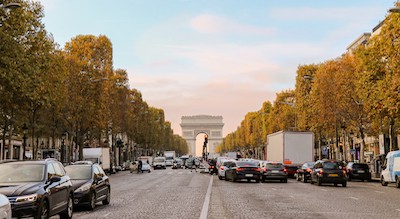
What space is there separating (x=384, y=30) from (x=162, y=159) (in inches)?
2526

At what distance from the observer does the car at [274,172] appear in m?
40.1

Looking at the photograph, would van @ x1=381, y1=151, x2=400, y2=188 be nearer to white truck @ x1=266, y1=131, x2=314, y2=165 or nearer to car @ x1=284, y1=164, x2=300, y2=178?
white truck @ x1=266, y1=131, x2=314, y2=165

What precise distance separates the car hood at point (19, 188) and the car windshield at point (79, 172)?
5375mm

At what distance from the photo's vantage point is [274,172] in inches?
1585

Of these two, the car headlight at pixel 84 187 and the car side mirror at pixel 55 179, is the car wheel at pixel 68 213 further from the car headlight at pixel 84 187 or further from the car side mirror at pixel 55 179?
the car headlight at pixel 84 187

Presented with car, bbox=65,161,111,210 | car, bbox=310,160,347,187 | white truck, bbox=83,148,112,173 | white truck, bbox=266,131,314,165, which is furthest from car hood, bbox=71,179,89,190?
white truck, bbox=83,148,112,173

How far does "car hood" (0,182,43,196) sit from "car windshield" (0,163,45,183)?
0.50 metres

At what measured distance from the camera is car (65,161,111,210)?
678 inches

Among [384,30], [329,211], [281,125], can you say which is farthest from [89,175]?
Answer: [281,125]

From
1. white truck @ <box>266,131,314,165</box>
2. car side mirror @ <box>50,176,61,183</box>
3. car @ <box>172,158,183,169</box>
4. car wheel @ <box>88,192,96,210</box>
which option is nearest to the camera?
car side mirror @ <box>50,176,61,183</box>

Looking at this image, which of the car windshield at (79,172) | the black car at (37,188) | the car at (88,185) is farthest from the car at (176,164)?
the black car at (37,188)

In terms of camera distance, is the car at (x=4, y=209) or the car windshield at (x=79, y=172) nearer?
the car at (x=4, y=209)

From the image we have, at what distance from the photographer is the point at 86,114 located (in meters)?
54.6

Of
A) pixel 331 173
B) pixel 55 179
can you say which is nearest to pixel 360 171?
pixel 331 173
